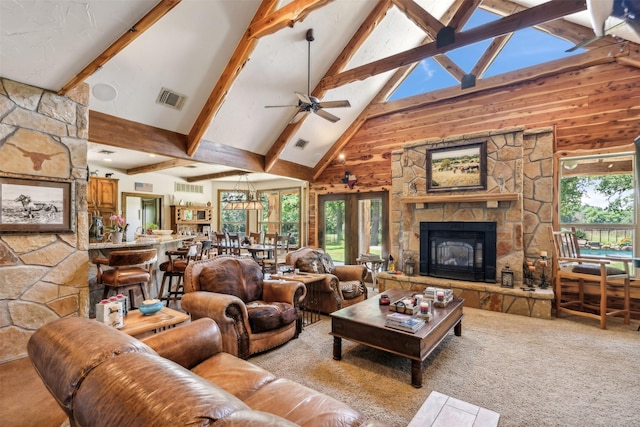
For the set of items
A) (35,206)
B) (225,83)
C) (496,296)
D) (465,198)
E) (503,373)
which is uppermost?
(225,83)

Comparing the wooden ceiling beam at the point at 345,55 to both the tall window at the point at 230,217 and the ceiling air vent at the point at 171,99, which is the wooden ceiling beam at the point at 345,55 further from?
the tall window at the point at 230,217

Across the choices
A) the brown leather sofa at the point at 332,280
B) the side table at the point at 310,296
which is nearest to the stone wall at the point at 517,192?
the brown leather sofa at the point at 332,280

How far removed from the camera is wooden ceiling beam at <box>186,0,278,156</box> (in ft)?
11.8

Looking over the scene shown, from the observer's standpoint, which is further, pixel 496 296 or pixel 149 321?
pixel 496 296

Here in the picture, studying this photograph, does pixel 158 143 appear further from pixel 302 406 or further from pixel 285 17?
pixel 302 406

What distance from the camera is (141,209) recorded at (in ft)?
28.1

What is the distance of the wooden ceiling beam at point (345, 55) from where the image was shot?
4.59 meters

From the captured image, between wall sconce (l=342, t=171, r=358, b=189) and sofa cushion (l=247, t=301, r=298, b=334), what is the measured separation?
4.15 meters

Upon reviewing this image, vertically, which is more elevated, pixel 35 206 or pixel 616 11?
pixel 616 11

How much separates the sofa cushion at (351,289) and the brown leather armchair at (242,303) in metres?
0.91

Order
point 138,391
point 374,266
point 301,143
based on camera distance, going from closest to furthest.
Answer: point 138,391, point 374,266, point 301,143

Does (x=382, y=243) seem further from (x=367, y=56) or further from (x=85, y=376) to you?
(x=85, y=376)

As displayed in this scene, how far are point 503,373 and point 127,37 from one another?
4687mm

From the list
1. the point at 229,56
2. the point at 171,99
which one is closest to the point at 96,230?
the point at 171,99
